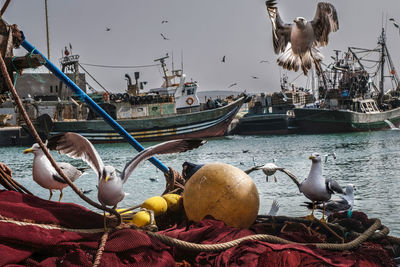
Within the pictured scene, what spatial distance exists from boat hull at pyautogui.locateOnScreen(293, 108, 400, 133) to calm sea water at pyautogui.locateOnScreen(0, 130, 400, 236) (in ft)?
4.92

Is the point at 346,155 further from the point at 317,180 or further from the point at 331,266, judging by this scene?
the point at 331,266

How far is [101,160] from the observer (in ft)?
15.2

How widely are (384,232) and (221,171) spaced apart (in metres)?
1.86

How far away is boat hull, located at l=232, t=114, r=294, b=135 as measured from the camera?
44469 mm

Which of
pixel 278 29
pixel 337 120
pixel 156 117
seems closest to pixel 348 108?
pixel 337 120

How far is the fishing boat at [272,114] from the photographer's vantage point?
44.7 meters

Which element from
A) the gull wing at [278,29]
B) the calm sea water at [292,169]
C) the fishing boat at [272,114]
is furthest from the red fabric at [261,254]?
the fishing boat at [272,114]

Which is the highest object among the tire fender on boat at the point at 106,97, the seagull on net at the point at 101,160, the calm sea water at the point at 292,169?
the tire fender on boat at the point at 106,97

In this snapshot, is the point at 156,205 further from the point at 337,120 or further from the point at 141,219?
the point at 337,120

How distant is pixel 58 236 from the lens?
3.74 m

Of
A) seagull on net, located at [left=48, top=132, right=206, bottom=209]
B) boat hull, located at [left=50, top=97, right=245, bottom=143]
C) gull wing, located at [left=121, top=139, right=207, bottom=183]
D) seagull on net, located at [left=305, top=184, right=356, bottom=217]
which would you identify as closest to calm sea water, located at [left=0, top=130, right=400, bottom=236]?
boat hull, located at [left=50, top=97, right=245, bottom=143]

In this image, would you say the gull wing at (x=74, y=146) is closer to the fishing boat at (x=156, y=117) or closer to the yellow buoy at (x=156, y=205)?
the yellow buoy at (x=156, y=205)

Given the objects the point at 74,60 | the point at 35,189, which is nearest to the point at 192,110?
the point at 74,60

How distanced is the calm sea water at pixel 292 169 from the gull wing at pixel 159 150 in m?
5.44
